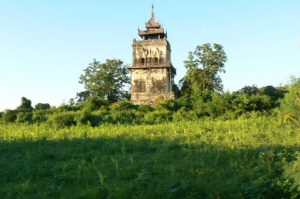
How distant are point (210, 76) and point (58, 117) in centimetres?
2973

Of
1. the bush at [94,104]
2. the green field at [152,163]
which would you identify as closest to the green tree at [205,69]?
the bush at [94,104]

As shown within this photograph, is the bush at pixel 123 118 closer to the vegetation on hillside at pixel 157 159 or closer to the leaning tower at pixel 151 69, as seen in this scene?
the vegetation on hillside at pixel 157 159

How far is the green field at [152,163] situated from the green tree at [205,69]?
31.2 m

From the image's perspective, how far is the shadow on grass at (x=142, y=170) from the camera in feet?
30.7

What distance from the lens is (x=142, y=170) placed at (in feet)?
36.7

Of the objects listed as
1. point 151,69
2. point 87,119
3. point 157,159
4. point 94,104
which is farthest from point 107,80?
point 157,159

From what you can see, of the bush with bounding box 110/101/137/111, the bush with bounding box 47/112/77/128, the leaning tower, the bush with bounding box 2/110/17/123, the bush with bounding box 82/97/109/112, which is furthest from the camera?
the leaning tower

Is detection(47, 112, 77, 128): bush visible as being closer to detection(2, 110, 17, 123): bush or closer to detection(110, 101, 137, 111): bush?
detection(2, 110, 17, 123): bush

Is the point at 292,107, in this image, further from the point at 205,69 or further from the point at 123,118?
the point at 205,69

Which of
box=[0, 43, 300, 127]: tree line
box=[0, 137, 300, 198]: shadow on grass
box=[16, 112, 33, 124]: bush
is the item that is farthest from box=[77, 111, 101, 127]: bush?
box=[0, 137, 300, 198]: shadow on grass

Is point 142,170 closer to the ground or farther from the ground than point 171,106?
closer to the ground

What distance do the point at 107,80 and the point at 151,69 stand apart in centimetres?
1024

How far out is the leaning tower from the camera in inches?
1886

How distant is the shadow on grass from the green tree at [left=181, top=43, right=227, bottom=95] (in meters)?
34.6
